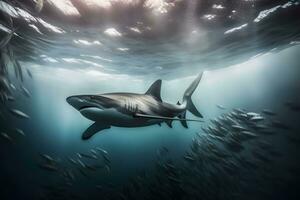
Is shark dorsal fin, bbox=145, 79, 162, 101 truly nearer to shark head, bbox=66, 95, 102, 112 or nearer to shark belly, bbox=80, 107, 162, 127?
shark belly, bbox=80, 107, 162, 127

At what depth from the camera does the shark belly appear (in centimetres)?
521

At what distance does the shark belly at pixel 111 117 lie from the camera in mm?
5215

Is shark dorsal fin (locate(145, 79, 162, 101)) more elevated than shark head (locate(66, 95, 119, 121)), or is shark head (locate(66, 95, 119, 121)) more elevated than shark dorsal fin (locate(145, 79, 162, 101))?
shark dorsal fin (locate(145, 79, 162, 101))

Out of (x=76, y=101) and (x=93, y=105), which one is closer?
(x=76, y=101)

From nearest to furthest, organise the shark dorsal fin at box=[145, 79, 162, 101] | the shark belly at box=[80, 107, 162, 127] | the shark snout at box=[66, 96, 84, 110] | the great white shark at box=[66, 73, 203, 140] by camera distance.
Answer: the shark snout at box=[66, 96, 84, 110], the great white shark at box=[66, 73, 203, 140], the shark belly at box=[80, 107, 162, 127], the shark dorsal fin at box=[145, 79, 162, 101]

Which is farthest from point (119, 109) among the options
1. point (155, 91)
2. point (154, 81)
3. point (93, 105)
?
point (154, 81)

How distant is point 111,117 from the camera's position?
5.52 meters

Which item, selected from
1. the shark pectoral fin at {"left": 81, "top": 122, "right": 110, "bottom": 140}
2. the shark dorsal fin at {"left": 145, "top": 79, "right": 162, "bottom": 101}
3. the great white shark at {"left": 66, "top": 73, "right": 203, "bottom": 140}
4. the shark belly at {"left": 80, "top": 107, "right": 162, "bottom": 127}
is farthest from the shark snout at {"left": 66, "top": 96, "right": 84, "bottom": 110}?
the shark dorsal fin at {"left": 145, "top": 79, "right": 162, "bottom": 101}

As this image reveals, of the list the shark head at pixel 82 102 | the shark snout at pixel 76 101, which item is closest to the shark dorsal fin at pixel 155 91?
the shark head at pixel 82 102

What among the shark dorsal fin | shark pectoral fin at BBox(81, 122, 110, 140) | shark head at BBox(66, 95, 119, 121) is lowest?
shark pectoral fin at BBox(81, 122, 110, 140)

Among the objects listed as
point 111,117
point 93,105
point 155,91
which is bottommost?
point 111,117

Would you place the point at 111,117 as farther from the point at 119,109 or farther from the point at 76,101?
the point at 76,101

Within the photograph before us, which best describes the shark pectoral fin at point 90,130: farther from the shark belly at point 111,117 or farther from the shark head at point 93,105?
the shark head at point 93,105

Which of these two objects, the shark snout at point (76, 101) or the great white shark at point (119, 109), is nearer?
the shark snout at point (76, 101)
